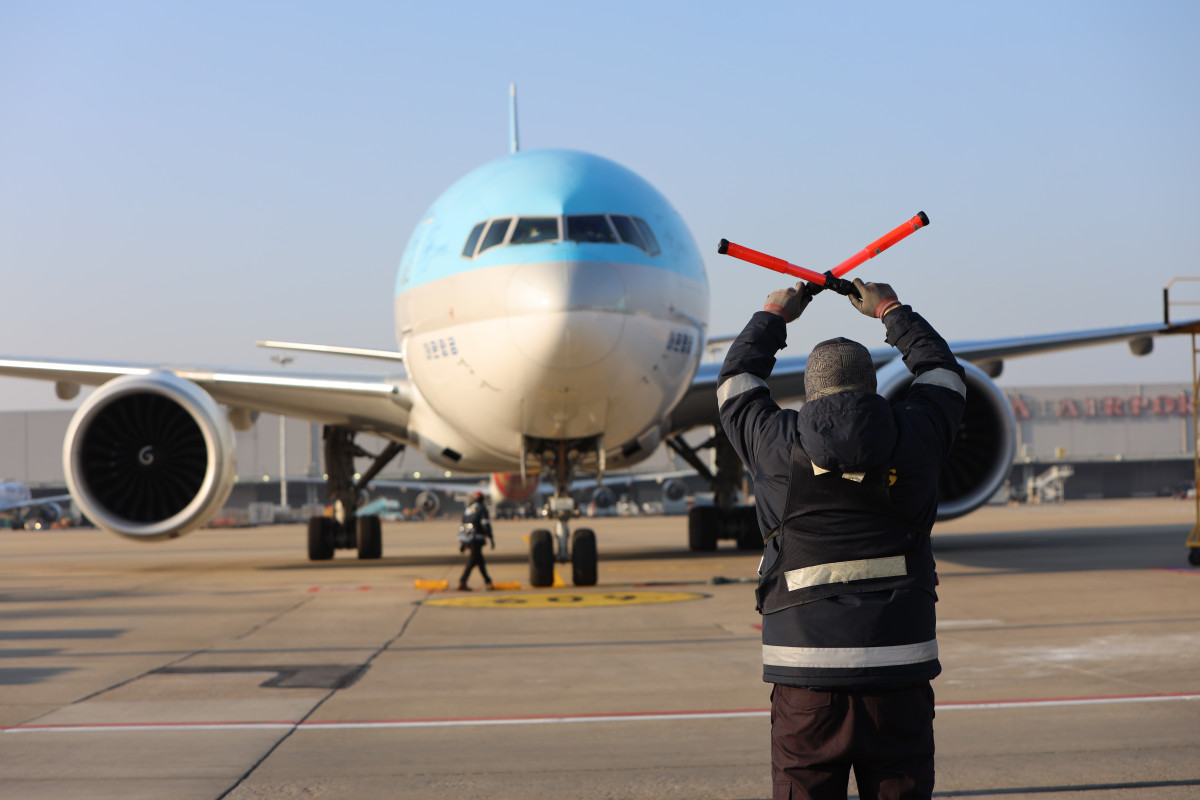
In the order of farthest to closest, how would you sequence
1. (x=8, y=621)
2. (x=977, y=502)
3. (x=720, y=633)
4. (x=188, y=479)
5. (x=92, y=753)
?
(x=188, y=479)
(x=977, y=502)
(x=8, y=621)
(x=720, y=633)
(x=92, y=753)

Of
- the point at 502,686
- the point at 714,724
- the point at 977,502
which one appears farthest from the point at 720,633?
the point at 977,502

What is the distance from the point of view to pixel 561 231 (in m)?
11.4

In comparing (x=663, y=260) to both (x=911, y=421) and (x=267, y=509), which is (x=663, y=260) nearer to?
(x=911, y=421)

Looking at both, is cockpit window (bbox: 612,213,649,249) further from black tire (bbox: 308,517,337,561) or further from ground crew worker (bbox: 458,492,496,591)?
black tire (bbox: 308,517,337,561)

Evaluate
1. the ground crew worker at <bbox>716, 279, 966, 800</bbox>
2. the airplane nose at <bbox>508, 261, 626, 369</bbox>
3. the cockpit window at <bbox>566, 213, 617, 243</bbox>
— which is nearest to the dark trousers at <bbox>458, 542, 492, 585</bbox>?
the airplane nose at <bbox>508, 261, 626, 369</bbox>

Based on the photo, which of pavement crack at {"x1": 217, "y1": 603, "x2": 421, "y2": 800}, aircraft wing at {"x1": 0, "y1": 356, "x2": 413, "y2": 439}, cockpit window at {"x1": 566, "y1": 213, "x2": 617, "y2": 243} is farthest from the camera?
aircraft wing at {"x1": 0, "y1": 356, "x2": 413, "y2": 439}

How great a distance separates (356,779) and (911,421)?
2.77 m

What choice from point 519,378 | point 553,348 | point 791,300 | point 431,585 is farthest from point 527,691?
point 431,585

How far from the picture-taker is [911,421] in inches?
108

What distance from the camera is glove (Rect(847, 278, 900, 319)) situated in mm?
3113

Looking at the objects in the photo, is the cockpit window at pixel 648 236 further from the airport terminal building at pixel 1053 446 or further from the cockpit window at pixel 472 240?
the airport terminal building at pixel 1053 446

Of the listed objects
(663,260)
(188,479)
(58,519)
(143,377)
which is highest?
(663,260)

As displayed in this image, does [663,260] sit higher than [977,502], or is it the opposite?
[663,260]

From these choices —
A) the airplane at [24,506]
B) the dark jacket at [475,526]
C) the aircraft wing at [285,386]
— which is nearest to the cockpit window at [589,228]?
the dark jacket at [475,526]
